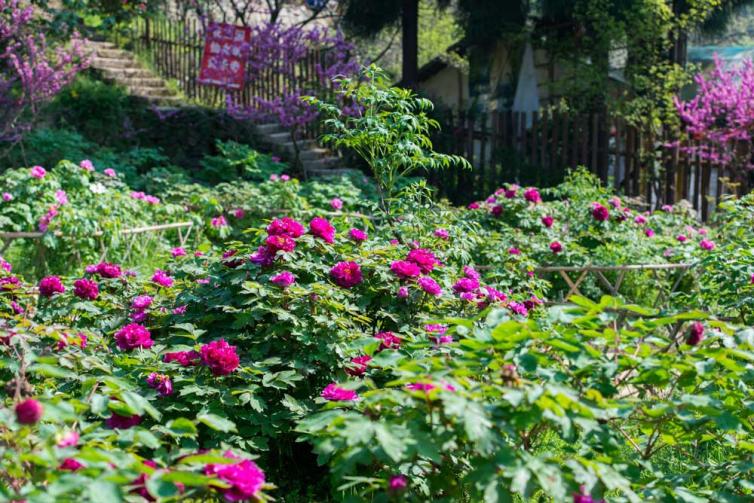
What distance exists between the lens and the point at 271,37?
550 inches

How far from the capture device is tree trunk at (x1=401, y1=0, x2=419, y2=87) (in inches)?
564

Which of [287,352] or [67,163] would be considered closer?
[287,352]

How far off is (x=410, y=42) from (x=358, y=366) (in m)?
12.1

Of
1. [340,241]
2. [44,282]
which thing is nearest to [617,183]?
[340,241]

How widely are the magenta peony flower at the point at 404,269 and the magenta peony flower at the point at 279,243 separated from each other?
1.32ft

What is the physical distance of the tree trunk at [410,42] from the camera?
14.3 meters

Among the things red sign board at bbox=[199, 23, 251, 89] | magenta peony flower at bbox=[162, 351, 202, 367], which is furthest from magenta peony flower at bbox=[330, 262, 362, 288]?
red sign board at bbox=[199, 23, 251, 89]

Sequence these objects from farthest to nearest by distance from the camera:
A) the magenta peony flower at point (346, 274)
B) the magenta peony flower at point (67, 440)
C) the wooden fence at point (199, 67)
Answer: the wooden fence at point (199, 67), the magenta peony flower at point (346, 274), the magenta peony flower at point (67, 440)

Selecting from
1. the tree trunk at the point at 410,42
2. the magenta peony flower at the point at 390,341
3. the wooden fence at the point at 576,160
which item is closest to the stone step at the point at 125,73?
the tree trunk at the point at 410,42

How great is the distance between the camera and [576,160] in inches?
465

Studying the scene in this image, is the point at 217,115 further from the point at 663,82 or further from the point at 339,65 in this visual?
the point at 663,82

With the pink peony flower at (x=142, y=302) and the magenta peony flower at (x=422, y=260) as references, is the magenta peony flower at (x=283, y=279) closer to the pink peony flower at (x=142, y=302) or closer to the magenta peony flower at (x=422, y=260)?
the magenta peony flower at (x=422, y=260)

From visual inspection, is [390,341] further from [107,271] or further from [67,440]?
[107,271]

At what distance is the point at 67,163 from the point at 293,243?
474 centimetres
